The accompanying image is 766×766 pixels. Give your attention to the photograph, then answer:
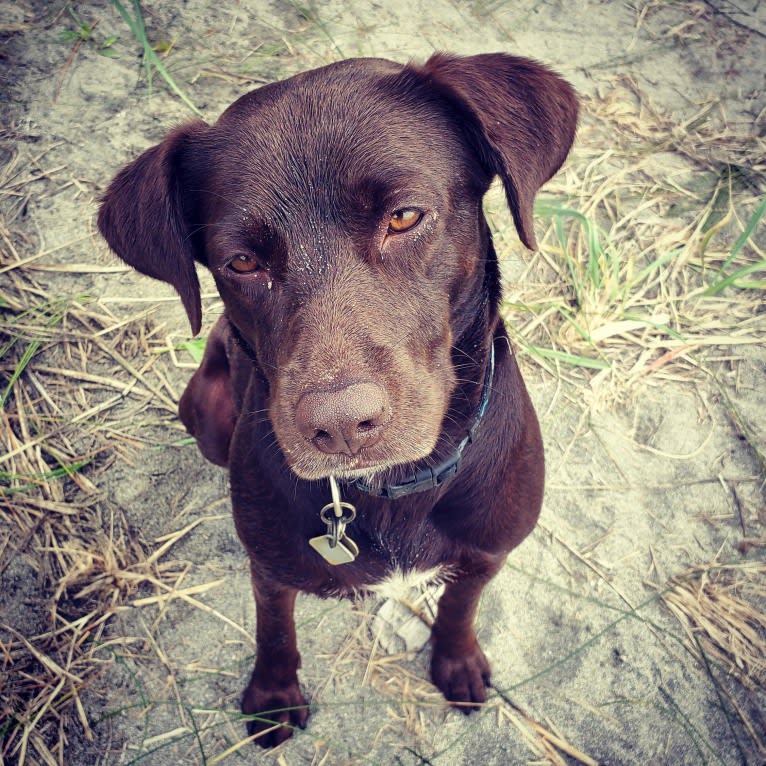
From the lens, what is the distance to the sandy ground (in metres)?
2.41

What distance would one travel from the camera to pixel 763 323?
3.21m

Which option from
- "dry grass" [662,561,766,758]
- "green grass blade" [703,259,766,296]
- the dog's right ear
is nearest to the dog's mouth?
the dog's right ear

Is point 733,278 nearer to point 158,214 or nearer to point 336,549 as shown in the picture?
point 336,549

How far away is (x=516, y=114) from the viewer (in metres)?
1.65

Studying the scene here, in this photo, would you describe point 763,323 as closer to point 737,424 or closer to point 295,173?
point 737,424

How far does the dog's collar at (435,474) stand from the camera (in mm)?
1797

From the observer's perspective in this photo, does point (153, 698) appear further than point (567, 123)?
Yes

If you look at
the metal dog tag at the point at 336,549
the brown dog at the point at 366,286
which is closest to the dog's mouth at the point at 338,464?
the brown dog at the point at 366,286

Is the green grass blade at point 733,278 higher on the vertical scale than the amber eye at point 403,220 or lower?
lower

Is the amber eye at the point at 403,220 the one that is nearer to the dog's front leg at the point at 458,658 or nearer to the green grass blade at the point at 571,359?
the dog's front leg at the point at 458,658

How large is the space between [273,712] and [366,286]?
5.16 ft

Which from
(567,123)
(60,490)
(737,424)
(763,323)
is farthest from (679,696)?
(60,490)

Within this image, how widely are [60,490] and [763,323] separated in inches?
125

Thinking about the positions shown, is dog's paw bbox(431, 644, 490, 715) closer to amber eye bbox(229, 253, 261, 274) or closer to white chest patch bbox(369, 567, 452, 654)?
white chest patch bbox(369, 567, 452, 654)
